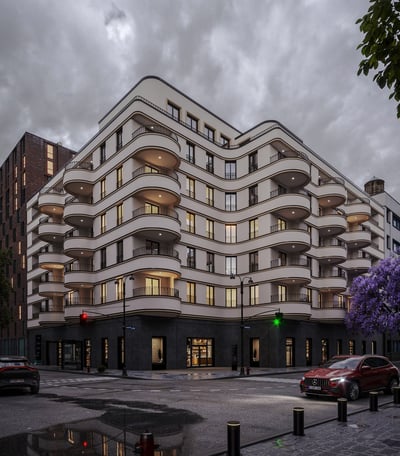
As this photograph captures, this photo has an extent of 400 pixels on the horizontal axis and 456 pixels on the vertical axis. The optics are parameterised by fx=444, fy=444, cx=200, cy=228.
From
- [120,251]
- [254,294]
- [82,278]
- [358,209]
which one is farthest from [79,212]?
[358,209]

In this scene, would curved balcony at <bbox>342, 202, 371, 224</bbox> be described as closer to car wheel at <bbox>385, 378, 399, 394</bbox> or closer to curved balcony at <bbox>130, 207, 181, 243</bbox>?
curved balcony at <bbox>130, 207, 181, 243</bbox>

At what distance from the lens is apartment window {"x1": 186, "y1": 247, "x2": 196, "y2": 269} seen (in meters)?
39.8

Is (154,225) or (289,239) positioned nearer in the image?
(154,225)

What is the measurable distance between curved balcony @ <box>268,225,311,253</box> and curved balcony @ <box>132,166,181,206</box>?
9.46 meters

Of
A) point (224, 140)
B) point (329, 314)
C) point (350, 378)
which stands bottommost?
point (329, 314)

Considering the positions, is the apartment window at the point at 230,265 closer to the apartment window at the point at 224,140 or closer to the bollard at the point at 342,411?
the apartment window at the point at 224,140

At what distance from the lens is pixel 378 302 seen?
146 ft

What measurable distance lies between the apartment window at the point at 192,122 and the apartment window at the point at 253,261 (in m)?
13.4

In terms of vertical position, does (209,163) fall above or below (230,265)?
above

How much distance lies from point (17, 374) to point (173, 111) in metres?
30.1

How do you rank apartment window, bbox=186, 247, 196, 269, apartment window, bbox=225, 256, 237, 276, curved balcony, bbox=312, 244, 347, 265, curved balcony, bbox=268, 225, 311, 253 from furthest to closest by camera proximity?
1. curved balcony, bbox=312, 244, 347, 265
2. apartment window, bbox=225, 256, 237, 276
3. apartment window, bbox=186, 247, 196, 269
4. curved balcony, bbox=268, 225, 311, 253

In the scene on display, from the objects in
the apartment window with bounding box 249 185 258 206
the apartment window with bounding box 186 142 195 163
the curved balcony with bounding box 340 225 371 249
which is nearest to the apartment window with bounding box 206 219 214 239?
the apartment window with bounding box 249 185 258 206

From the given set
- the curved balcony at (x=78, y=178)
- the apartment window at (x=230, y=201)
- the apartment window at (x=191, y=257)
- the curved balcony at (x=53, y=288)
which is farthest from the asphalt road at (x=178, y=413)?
the curved balcony at (x=53, y=288)

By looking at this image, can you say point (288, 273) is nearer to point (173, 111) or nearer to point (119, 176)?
point (119, 176)
